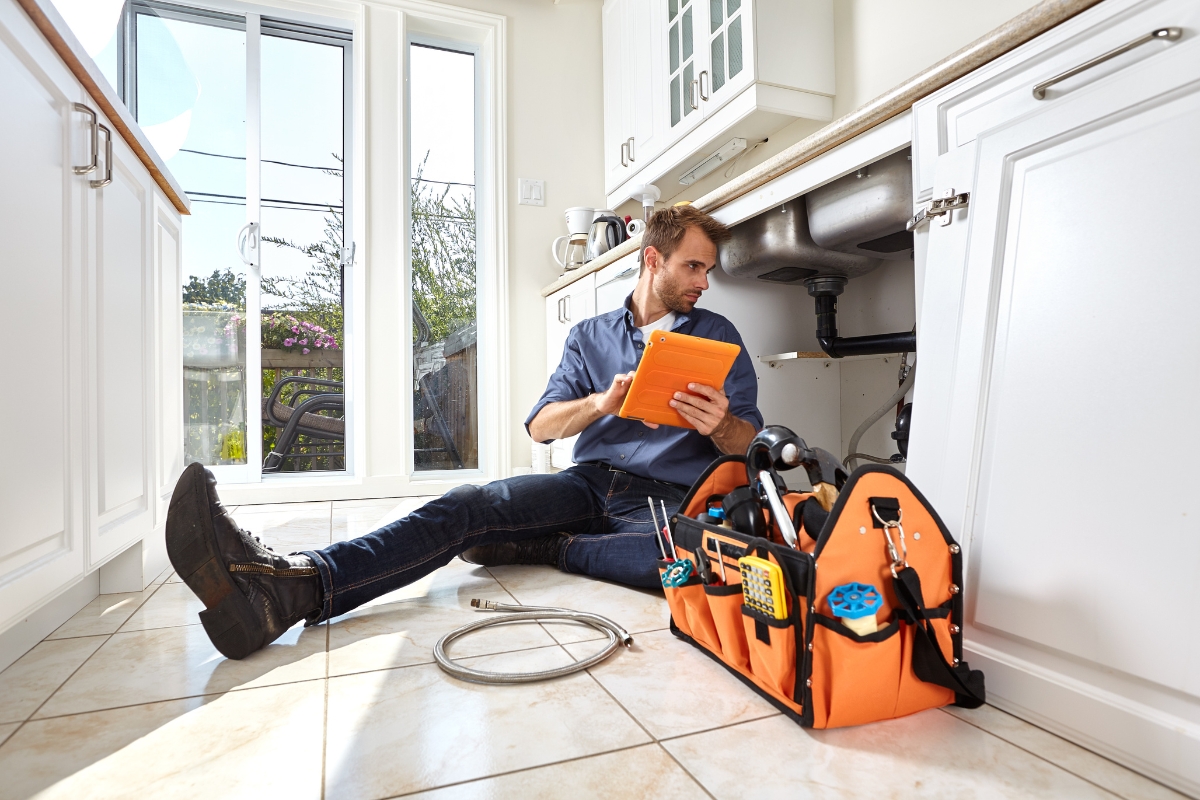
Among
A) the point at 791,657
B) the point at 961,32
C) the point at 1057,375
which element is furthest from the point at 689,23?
the point at 791,657

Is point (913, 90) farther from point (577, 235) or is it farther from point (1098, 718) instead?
point (577, 235)

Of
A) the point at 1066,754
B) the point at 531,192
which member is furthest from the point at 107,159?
the point at 531,192

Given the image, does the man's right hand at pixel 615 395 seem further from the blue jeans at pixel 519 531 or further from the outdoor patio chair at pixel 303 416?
the outdoor patio chair at pixel 303 416

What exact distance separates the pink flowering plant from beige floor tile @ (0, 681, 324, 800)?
7.96 ft

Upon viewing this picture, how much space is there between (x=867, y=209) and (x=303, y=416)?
2.62m

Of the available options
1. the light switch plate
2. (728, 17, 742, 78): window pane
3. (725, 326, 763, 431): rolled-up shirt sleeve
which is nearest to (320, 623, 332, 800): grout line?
(725, 326, 763, 431): rolled-up shirt sleeve

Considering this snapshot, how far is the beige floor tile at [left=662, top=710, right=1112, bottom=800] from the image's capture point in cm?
70

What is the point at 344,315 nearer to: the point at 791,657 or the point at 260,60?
the point at 260,60

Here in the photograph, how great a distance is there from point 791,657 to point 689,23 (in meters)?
2.38

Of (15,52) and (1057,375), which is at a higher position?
(15,52)

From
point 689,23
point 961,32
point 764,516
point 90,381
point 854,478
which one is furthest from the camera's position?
point 689,23

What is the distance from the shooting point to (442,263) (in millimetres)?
3334

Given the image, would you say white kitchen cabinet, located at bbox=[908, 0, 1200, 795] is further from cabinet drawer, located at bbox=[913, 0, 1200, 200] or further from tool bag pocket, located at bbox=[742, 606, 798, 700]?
tool bag pocket, located at bbox=[742, 606, 798, 700]

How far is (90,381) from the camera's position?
124cm
